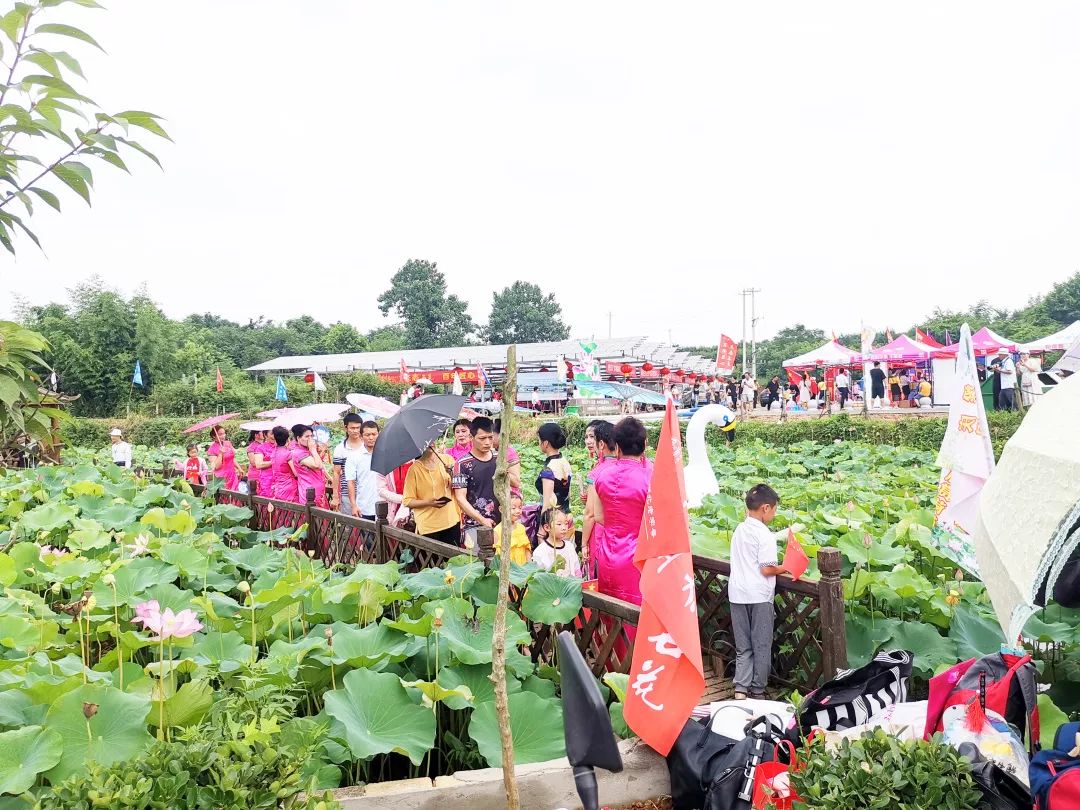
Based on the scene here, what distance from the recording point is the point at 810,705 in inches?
110

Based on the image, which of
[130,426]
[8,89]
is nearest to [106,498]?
[8,89]

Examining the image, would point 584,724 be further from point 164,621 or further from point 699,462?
point 699,462

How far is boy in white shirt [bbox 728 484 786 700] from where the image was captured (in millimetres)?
3752

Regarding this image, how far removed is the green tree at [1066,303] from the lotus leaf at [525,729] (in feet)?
183

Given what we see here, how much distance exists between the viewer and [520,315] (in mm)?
65688

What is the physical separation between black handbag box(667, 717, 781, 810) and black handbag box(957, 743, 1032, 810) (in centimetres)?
69

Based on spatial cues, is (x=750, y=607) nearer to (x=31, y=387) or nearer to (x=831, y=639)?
(x=831, y=639)

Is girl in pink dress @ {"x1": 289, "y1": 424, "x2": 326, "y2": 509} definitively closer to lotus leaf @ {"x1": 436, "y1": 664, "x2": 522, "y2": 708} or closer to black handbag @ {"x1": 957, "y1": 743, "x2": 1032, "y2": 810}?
lotus leaf @ {"x1": 436, "y1": 664, "x2": 522, "y2": 708}

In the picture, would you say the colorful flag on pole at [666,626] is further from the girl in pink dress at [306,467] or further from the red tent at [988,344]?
the red tent at [988,344]

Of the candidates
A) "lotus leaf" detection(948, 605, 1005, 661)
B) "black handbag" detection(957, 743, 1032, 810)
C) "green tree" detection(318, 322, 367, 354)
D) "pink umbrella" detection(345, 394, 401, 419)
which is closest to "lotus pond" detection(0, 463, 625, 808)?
"black handbag" detection(957, 743, 1032, 810)

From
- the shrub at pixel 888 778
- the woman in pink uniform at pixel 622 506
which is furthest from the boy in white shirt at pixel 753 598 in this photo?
the shrub at pixel 888 778

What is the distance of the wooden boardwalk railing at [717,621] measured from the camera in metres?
3.39

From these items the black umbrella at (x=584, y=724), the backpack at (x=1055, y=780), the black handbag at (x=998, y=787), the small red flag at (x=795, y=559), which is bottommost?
the black handbag at (x=998, y=787)

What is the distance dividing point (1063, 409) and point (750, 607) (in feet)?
6.73
